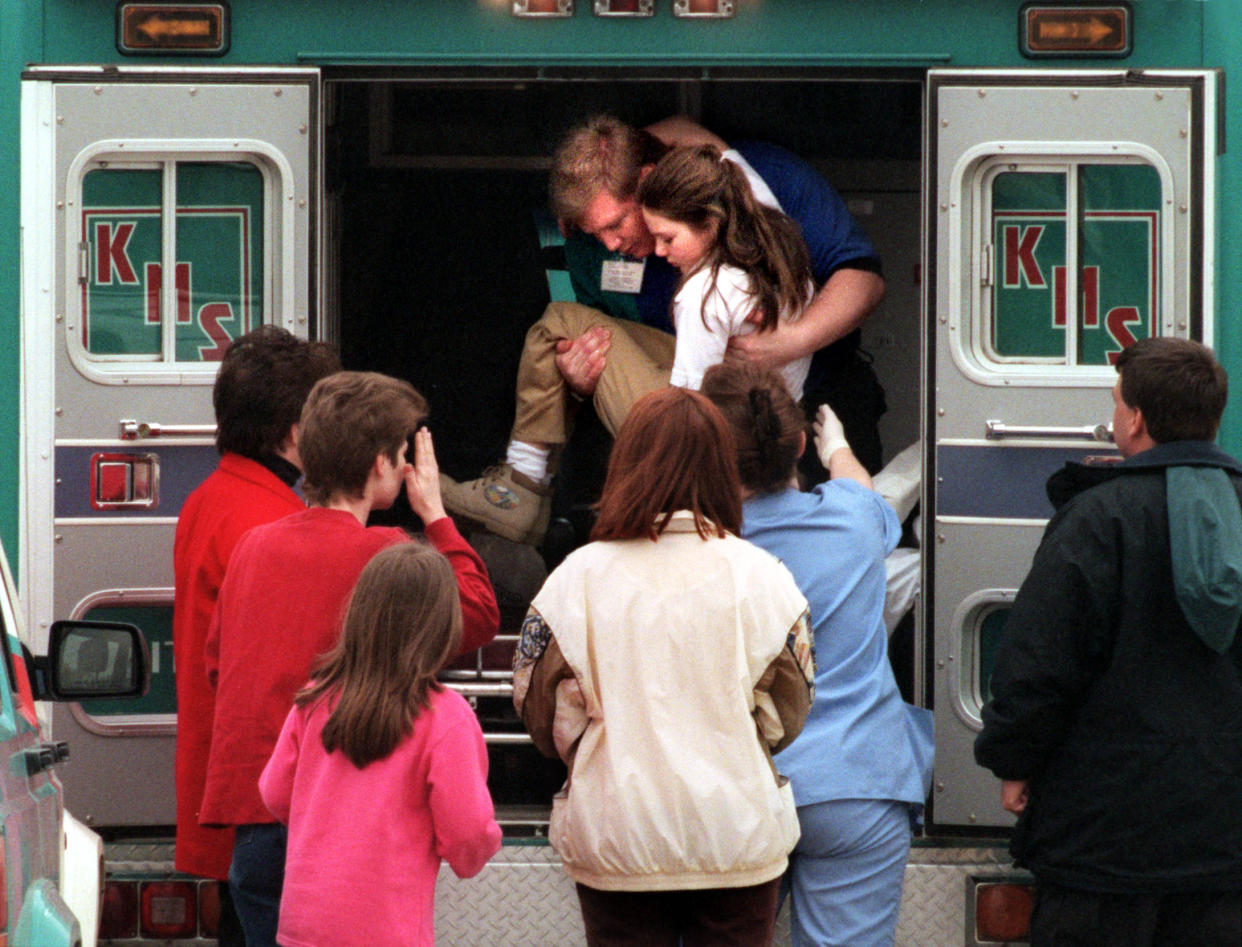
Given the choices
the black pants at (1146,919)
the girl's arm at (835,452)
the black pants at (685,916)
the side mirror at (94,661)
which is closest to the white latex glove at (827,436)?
the girl's arm at (835,452)

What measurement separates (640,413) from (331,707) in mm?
709

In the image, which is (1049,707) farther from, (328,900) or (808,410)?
(808,410)

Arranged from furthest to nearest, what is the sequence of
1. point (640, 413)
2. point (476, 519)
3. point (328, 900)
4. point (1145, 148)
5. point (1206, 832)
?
point (476, 519) → point (1145, 148) → point (1206, 832) → point (640, 413) → point (328, 900)

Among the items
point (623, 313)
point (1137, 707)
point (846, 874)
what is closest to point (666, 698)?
point (846, 874)

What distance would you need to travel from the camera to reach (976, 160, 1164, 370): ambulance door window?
3.97 meters

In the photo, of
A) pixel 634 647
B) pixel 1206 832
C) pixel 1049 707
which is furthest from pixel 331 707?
pixel 1206 832

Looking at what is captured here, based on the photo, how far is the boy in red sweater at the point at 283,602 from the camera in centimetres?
301

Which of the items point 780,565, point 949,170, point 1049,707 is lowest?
point 1049,707

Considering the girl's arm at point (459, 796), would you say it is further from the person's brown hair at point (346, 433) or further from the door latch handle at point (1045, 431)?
the door latch handle at point (1045, 431)

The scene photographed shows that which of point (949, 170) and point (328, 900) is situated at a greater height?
point (949, 170)

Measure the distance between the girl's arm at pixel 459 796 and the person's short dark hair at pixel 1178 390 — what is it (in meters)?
1.46

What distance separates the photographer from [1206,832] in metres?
3.13

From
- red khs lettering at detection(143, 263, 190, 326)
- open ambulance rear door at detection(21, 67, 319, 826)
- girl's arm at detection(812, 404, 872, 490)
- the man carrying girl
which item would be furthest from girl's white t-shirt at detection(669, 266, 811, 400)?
red khs lettering at detection(143, 263, 190, 326)

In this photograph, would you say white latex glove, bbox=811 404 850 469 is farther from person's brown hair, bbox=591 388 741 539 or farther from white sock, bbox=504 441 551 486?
white sock, bbox=504 441 551 486
